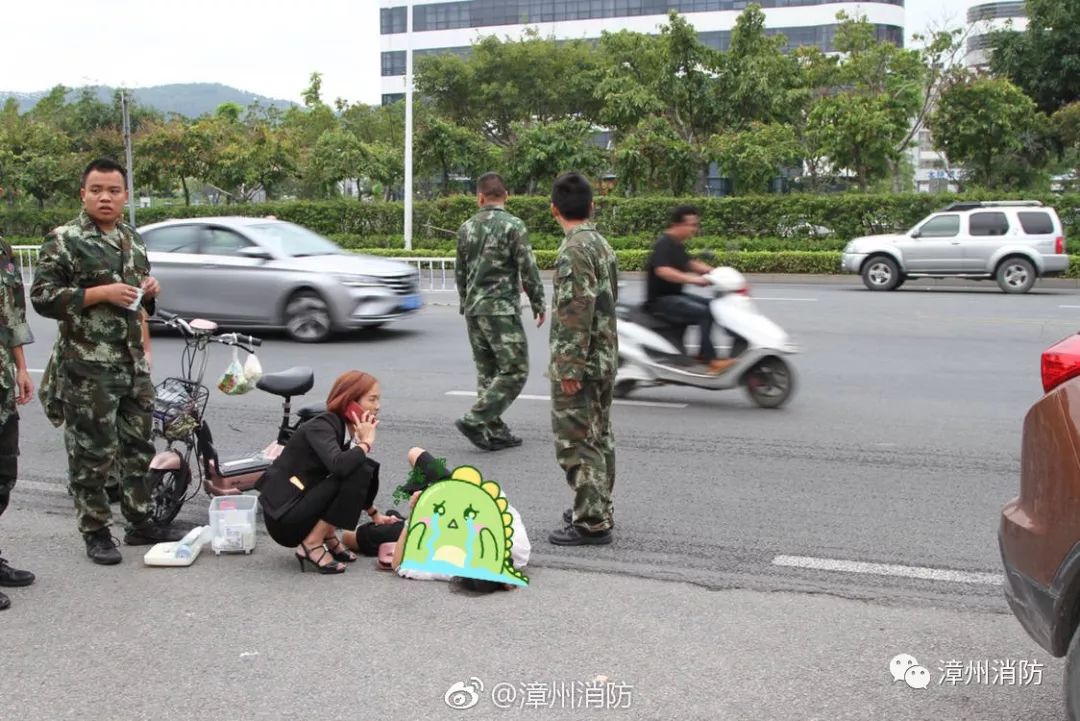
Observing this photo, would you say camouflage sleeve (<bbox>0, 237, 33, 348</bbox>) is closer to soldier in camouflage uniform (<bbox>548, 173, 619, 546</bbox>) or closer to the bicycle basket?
the bicycle basket

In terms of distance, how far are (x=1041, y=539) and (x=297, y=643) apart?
2654 mm

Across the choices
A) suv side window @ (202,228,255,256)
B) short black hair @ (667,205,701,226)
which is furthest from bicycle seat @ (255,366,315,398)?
suv side window @ (202,228,255,256)

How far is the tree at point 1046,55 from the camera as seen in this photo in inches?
1350

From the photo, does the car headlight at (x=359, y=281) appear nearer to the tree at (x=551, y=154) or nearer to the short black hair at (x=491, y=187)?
the short black hair at (x=491, y=187)

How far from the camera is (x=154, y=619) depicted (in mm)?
4684

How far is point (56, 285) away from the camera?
506 centimetres

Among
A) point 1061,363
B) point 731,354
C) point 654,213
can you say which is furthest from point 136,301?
point 654,213

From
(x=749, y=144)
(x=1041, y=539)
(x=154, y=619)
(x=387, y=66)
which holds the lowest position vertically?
(x=154, y=619)

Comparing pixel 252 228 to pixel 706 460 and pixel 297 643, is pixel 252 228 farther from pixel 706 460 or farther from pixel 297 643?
pixel 297 643

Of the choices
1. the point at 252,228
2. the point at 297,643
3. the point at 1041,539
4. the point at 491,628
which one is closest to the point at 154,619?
the point at 297,643

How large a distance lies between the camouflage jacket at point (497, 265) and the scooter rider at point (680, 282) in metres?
1.62

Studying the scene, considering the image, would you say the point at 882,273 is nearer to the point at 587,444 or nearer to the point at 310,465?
the point at 587,444

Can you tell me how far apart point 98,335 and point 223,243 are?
9.54 m

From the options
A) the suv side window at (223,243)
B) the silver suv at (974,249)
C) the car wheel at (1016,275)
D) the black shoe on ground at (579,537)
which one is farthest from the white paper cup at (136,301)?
the car wheel at (1016,275)
